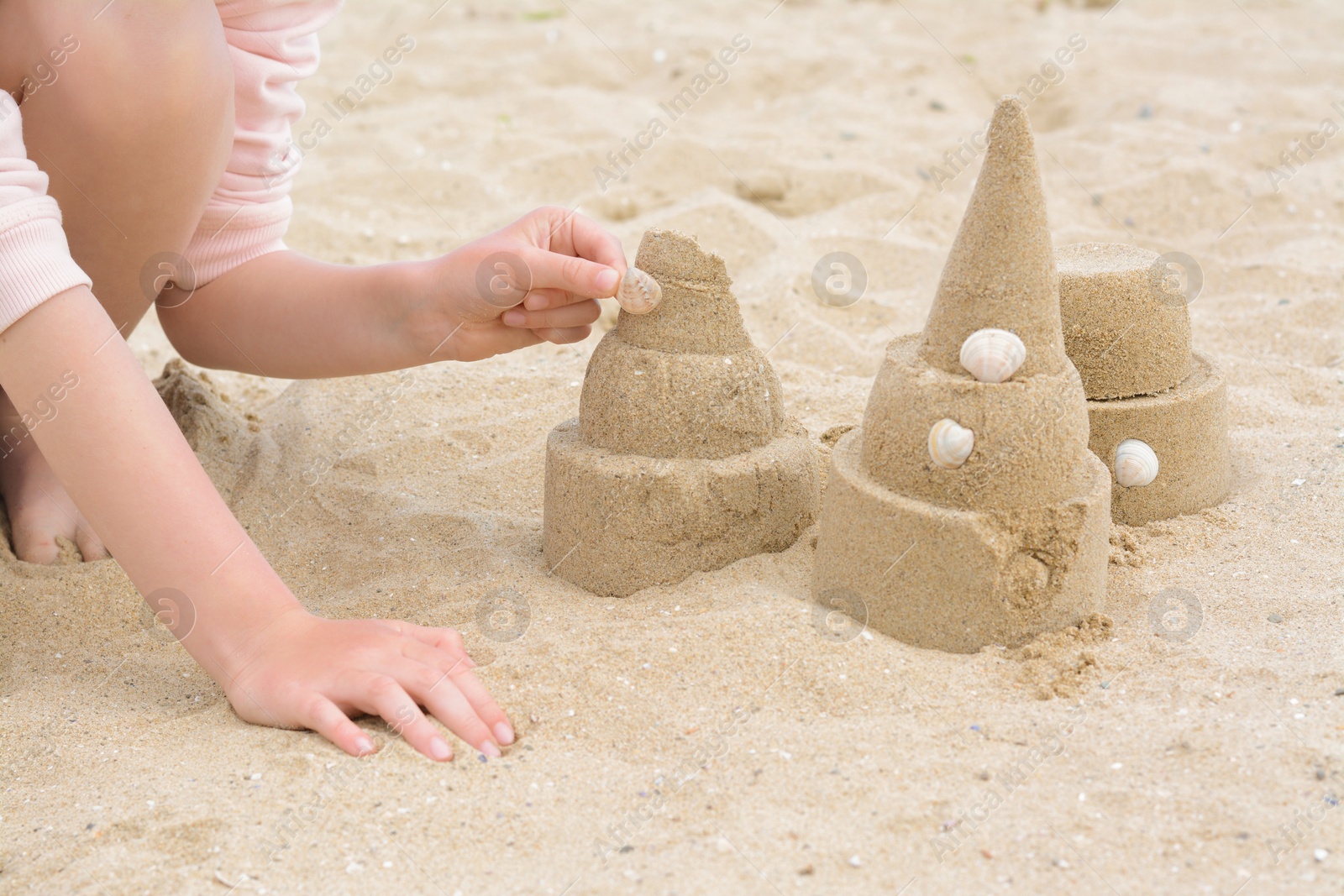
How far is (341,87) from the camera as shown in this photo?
5.28 m

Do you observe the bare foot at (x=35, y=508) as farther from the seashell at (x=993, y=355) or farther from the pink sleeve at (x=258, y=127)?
the seashell at (x=993, y=355)

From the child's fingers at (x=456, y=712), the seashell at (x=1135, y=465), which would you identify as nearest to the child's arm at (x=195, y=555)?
the child's fingers at (x=456, y=712)

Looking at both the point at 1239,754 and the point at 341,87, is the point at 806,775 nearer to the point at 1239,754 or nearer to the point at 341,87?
the point at 1239,754

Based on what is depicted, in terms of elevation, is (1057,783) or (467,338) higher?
(467,338)

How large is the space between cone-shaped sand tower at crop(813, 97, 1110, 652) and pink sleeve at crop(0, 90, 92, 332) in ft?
4.13

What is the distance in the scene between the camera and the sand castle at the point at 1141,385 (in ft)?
7.41

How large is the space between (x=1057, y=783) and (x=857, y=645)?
38cm

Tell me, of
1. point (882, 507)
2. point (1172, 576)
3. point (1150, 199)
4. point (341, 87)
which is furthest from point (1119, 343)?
point (341, 87)

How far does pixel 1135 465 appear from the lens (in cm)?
220

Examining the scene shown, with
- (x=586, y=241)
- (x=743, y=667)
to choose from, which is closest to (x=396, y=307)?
(x=586, y=241)

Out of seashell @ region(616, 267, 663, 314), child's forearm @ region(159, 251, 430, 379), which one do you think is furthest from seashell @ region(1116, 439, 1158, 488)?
child's forearm @ region(159, 251, 430, 379)

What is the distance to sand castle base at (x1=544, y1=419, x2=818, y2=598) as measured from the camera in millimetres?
2094

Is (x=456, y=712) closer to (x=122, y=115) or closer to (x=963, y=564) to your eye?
(x=963, y=564)

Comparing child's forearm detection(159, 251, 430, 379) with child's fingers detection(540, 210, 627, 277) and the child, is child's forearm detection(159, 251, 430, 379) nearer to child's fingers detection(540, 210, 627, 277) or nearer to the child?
the child
